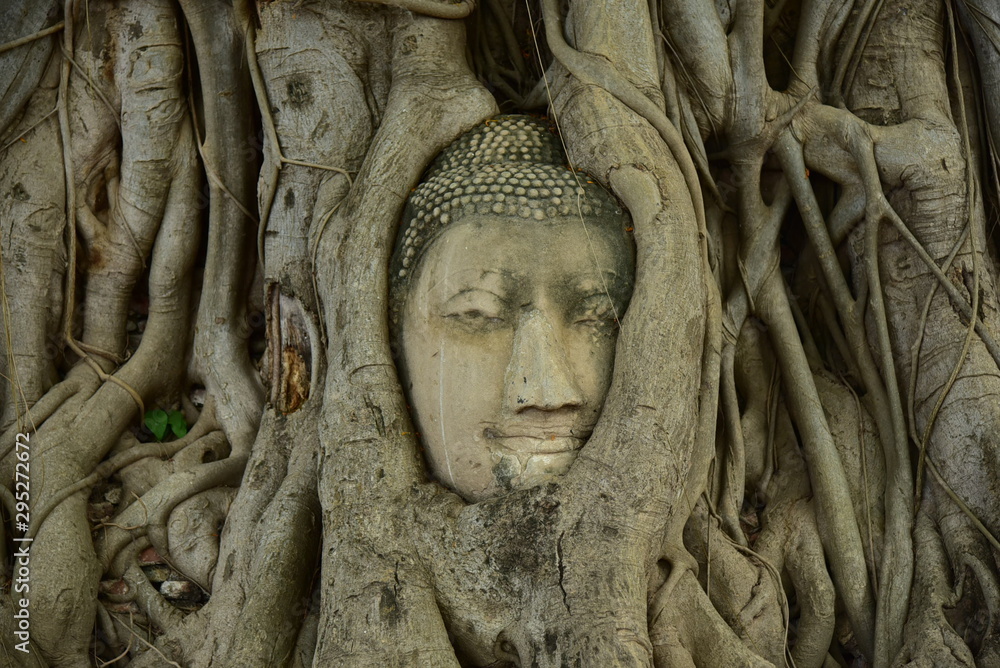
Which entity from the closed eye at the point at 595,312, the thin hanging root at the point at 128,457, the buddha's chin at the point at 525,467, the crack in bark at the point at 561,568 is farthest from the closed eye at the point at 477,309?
the thin hanging root at the point at 128,457

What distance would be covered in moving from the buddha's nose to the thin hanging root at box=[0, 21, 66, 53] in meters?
2.06

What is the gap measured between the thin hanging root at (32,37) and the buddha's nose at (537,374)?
6.76 ft

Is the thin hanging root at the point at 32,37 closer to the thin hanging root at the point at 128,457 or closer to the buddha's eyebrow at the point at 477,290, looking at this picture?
the thin hanging root at the point at 128,457

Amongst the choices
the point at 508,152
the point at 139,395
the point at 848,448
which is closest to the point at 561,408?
the point at 508,152

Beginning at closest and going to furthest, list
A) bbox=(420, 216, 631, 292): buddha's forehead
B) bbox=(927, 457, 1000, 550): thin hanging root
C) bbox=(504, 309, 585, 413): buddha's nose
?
bbox=(504, 309, 585, 413): buddha's nose
bbox=(420, 216, 631, 292): buddha's forehead
bbox=(927, 457, 1000, 550): thin hanging root

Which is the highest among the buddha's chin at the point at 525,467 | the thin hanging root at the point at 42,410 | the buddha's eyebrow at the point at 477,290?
the buddha's eyebrow at the point at 477,290

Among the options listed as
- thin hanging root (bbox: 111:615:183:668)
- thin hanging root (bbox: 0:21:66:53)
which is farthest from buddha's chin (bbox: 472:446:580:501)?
thin hanging root (bbox: 0:21:66:53)

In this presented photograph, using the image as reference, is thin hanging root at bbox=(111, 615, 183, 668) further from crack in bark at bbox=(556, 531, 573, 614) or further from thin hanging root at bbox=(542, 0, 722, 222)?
thin hanging root at bbox=(542, 0, 722, 222)

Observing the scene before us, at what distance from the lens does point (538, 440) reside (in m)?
2.55

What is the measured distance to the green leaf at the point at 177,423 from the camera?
3.50 meters

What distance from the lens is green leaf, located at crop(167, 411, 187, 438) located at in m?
3.50

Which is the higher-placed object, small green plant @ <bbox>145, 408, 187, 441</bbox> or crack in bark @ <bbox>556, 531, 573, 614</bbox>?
crack in bark @ <bbox>556, 531, 573, 614</bbox>

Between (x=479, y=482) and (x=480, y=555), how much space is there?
22 centimetres

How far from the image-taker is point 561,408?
2533mm
